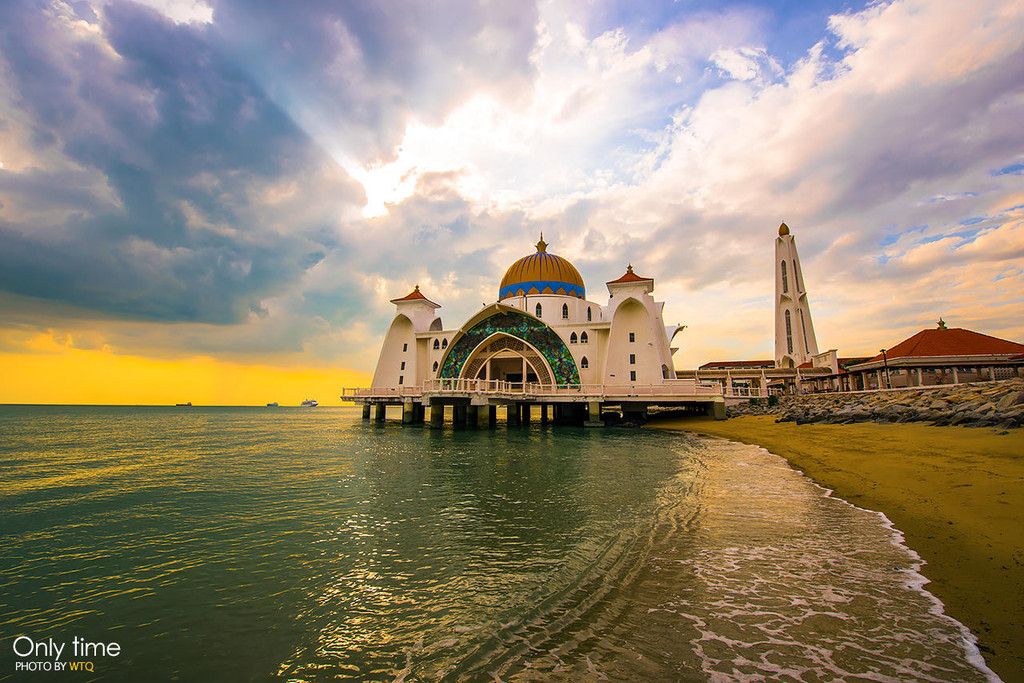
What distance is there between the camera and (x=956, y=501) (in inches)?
257

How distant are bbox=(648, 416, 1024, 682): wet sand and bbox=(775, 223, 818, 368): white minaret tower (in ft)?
146

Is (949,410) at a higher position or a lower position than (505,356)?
lower

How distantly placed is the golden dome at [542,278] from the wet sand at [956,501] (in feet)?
86.4

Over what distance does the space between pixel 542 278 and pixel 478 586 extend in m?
35.9

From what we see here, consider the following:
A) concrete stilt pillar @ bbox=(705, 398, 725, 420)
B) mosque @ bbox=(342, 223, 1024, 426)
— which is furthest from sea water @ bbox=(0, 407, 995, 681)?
concrete stilt pillar @ bbox=(705, 398, 725, 420)

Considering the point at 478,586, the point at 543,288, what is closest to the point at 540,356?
the point at 543,288

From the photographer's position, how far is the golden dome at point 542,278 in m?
39.3

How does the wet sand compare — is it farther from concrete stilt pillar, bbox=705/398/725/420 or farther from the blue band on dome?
the blue band on dome

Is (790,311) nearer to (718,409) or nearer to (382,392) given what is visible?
(718,409)

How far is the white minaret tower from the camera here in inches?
2117

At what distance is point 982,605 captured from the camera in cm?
381

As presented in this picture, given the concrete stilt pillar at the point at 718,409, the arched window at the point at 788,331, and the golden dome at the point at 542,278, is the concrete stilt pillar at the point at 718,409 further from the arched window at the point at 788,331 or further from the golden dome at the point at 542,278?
the arched window at the point at 788,331

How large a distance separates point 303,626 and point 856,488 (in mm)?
9146

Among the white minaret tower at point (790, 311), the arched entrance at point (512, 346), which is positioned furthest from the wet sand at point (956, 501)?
the white minaret tower at point (790, 311)
